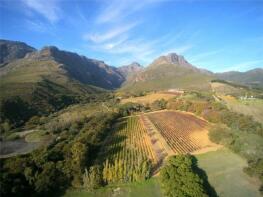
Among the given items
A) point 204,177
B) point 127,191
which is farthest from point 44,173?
point 204,177

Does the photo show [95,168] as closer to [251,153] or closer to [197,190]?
[197,190]

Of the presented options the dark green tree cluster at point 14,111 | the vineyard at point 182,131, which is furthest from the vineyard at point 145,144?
the dark green tree cluster at point 14,111

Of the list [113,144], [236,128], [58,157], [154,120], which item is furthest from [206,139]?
[58,157]

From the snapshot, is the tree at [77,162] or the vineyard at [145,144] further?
the vineyard at [145,144]

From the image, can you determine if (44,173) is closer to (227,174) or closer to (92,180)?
(92,180)

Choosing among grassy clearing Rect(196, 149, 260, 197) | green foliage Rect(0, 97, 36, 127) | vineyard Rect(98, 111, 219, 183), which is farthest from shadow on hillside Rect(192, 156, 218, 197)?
green foliage Rect(0, 97, 36, 127)

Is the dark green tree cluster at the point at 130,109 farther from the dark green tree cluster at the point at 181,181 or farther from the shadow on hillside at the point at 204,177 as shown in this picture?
the dark green tree cluster at the point at 181,181

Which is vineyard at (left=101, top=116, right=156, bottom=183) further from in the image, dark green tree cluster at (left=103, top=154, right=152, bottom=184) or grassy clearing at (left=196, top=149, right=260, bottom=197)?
grassy clearing at (left=196, top=149, right=260, bottom=197)
